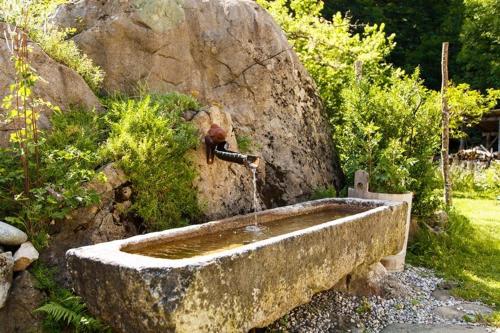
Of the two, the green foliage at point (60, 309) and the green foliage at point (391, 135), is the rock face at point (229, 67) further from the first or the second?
the green foliage at point (60, 309)

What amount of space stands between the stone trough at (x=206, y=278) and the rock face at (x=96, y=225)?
628 mm

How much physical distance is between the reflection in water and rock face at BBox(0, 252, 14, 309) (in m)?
0.88

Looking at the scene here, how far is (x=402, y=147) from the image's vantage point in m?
6.95

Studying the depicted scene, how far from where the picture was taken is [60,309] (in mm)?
3238

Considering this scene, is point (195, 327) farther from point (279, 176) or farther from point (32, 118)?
point (279, 176)

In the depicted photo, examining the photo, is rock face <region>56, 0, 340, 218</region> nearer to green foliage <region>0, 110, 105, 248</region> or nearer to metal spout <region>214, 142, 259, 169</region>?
metal spout <region>214, 142, 259, 169</region>

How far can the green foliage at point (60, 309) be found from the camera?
3.21m

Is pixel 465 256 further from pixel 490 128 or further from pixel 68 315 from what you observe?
pixel 490 128

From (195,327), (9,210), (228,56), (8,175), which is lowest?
(195,327)

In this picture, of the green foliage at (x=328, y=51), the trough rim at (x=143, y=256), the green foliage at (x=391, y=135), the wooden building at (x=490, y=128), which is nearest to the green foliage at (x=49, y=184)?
the trough rim at (x=143, y=256)

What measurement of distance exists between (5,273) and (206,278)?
1.56m

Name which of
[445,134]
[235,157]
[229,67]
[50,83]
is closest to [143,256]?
[235,157]

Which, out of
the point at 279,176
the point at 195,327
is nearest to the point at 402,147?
the point at 279,176

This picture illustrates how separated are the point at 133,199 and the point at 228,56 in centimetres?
297
